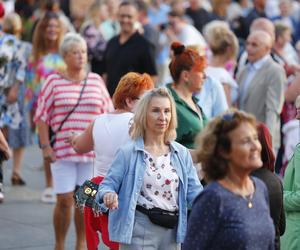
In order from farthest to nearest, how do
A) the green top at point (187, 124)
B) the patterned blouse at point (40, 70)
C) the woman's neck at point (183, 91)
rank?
the patterned blouse at point (40, 70), the woman's neck at point (183, 91), the green top at point (187, 124)

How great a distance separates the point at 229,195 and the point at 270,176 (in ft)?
3.09

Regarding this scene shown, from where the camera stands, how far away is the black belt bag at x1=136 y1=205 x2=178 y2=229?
6.08m

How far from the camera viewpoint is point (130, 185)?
611 centimetres

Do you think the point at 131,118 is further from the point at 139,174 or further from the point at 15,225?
the point at 15,225

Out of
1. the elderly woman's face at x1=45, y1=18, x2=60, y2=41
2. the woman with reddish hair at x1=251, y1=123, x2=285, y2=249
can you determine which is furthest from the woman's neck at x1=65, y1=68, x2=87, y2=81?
the woman with reddish hair at x1=251, y1=123, x2=285, y2=249

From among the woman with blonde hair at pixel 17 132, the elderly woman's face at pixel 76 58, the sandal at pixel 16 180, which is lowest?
the sandal at pixel 16 180

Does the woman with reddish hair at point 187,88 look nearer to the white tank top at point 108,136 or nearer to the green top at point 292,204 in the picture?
the white tank top at point 108,136

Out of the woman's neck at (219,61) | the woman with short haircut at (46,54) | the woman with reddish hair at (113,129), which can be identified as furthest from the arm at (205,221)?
the woman with short haircut at (46,54)

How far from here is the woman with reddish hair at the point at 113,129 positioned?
7.00 metres

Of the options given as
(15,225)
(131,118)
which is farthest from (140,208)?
(15,225)

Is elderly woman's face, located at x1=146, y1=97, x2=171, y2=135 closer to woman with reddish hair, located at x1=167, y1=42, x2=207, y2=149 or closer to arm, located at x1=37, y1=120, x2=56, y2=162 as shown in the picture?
woman with reddish hair, located at x1=167, y1=42, x2=207, y2=149

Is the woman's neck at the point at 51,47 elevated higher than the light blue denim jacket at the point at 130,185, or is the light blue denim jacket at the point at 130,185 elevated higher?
the woman's neck at the point at 51,47

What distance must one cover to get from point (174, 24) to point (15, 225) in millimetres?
6661

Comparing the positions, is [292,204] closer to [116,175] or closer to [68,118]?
[116,175]
